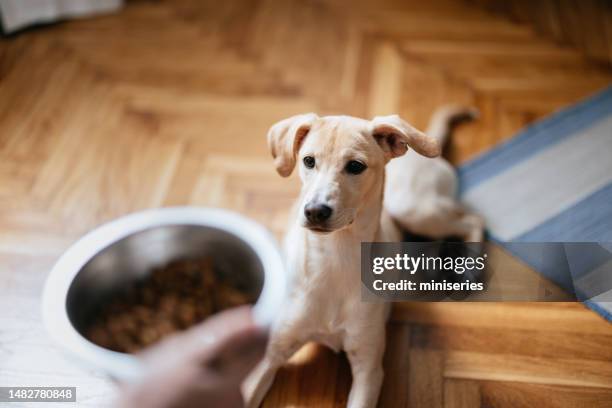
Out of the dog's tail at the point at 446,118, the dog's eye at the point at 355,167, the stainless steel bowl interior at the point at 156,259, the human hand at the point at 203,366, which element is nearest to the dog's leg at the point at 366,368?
the stainless steel bowl interior at the point at 156,259

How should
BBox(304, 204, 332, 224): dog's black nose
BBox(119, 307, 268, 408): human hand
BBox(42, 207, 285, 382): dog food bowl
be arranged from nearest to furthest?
BBox(119, 307, 268, 408): human hand → BBox(304, 204, 332, 224): dog's black nose → BBox(42, 207, 285, 382): dog food bowl

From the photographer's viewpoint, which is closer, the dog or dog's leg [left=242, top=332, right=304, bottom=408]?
the dog

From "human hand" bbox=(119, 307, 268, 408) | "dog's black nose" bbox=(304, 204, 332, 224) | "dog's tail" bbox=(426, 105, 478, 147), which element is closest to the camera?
"human hand" bbox=(119, 307, 268, 408)

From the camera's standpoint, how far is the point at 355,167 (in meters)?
1.35

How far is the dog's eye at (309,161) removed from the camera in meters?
1.38

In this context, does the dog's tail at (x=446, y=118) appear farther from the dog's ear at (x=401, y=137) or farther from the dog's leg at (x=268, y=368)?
the dog's leg at (x=268, y=368)

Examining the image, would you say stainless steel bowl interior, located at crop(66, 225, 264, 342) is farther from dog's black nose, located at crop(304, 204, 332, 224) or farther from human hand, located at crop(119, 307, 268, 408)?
human hand, located at crop(119, 307, 268, 408)

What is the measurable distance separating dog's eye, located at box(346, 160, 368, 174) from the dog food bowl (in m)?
0.31

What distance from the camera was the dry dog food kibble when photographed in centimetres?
163

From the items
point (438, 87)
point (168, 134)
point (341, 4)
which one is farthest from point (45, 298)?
point (341, 4)

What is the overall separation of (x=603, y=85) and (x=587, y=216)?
75 centimetres

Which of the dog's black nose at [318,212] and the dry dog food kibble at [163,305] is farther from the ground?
the dog's black nose at [318,212]

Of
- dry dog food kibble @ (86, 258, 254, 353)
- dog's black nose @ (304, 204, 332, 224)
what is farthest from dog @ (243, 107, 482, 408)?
dry dog food kibble @ (86, 258, 254, 353)

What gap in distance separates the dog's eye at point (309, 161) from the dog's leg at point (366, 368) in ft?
1.40
